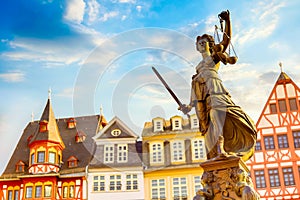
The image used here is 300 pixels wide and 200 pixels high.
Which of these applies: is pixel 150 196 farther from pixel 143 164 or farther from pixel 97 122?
pixel 97 122

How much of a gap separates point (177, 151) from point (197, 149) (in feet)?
4.39

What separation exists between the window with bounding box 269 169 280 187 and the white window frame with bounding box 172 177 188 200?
5.61 metres

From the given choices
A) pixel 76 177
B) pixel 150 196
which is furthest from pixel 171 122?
pixel 76 177

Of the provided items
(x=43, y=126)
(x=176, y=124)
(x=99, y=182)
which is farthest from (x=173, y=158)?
(x=43, y=126)

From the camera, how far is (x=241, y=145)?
6.68 m

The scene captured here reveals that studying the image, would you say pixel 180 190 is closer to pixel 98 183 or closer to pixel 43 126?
pixel 98 183

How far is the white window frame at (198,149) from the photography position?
86.6 feet

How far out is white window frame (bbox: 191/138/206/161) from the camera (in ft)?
86.6

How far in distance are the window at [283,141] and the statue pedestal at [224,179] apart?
17.7 metres

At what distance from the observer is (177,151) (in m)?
26.8

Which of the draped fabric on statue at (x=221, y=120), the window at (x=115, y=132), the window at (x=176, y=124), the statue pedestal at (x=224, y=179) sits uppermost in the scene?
the window at (x=176, y=124)

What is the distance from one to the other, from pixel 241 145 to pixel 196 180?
1971cm

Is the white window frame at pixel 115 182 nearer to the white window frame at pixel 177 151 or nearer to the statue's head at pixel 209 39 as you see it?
the white window frame at pixel 177 151

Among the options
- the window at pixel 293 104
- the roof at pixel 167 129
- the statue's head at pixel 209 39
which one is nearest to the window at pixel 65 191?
the roof at pixel 167 129
